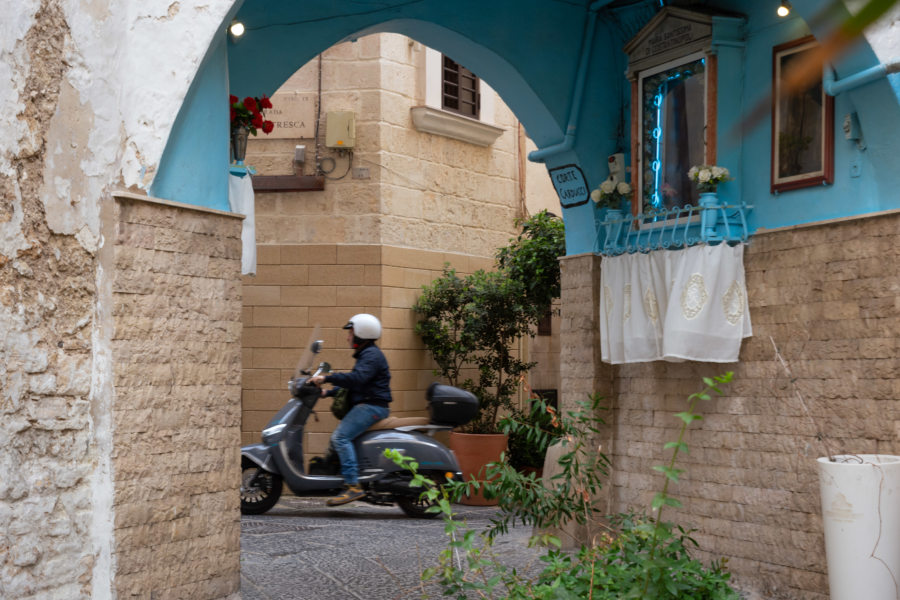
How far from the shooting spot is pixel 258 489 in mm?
8984

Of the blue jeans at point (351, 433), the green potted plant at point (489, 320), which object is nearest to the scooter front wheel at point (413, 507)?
the blue jeans at point (351, 433)

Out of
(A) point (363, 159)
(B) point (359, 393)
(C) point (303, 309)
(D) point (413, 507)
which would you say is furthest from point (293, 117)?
(D) point (413, 507)

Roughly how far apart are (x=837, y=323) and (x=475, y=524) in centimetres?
424

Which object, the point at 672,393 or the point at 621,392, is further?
the point at 621,392

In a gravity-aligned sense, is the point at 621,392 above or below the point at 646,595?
above

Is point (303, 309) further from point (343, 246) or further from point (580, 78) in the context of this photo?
point (580, 78)

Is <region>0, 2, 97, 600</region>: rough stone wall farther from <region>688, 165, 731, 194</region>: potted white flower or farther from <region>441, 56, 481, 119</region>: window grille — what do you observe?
<region>441, 56, 481, 119</region>: window grille

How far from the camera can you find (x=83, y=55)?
464cm

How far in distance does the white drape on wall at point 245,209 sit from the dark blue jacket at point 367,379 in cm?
274

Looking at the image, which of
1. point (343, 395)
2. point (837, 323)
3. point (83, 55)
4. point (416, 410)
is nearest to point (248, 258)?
point (83, 55)

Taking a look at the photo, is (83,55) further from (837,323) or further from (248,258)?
(837,323)

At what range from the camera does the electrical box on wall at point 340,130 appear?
11.1m

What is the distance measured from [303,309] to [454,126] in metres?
3.07

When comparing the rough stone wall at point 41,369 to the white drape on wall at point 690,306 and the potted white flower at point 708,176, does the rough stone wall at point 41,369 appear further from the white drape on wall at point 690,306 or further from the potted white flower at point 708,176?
the potted white flower at point 708,176
